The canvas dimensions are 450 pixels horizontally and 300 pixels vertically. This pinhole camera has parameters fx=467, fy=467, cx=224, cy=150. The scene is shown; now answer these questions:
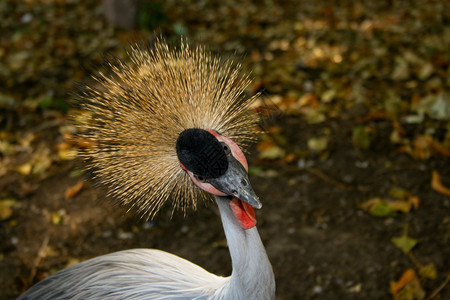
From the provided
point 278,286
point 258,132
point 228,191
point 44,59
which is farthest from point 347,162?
point 44,59

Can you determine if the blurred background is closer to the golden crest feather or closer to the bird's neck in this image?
the golden crest feather

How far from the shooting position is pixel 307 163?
2.41m

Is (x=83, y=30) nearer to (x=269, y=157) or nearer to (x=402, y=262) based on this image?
(x=269, y=157)

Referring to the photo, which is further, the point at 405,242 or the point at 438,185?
the point at 438,185

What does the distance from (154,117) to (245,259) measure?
444 millimetres

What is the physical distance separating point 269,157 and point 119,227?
84cm

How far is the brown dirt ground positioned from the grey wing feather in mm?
368

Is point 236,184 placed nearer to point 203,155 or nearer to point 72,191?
point 203,155

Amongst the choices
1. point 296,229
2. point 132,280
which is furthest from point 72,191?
point 296,229

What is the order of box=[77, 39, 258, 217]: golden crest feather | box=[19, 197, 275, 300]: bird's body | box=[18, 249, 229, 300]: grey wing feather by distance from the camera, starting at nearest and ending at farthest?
box=[19, 197, 275, 300]: bird's body < box=[77, 39, 258, 217]: golden crest feather < box=[18, 249, 229, 300]: grey wing feather

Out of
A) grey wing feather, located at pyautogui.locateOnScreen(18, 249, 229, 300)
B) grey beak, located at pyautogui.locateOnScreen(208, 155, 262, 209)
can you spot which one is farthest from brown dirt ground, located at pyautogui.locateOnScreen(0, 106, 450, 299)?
grey beak, located at pyautogui.locateOnScreen(208, 155, 262, 209)

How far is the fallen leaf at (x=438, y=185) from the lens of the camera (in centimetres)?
205

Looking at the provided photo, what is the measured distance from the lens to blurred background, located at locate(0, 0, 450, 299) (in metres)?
1.86

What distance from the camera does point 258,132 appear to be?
1.36m
